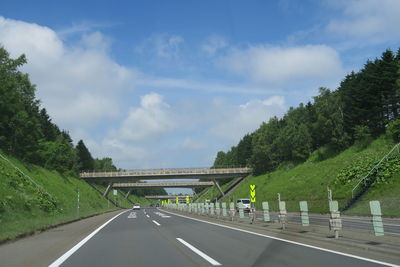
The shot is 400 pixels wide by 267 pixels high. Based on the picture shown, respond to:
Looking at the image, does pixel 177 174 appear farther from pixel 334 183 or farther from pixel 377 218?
pixel 377 218

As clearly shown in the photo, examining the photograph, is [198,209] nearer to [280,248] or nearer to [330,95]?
[280,248]

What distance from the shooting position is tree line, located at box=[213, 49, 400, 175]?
6216 centimetres

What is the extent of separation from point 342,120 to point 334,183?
26.1 metres

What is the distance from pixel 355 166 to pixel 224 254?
130 ft

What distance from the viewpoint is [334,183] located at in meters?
48.6

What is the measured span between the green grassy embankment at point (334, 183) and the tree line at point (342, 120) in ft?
9.63

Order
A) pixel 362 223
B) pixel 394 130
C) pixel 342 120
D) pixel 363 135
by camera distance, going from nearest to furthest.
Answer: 1. pixel 362 223
2. pixel 394 130
3. pixel 363 135
4. pixel 342 120

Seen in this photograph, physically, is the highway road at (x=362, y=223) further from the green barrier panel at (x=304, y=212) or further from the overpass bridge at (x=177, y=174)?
the overpass bridge at (x=177, y=174)

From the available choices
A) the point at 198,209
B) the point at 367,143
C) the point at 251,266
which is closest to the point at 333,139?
the point at 367,143

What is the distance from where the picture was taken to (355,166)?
156 feet

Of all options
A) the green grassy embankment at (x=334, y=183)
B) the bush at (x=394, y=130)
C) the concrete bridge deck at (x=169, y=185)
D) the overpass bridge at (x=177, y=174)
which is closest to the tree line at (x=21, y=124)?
the overpass bridge at (x=177, y=174)

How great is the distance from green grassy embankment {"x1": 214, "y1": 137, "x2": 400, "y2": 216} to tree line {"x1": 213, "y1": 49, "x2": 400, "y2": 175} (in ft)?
9.63

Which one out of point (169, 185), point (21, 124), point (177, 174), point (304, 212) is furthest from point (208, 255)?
point (169, 185)

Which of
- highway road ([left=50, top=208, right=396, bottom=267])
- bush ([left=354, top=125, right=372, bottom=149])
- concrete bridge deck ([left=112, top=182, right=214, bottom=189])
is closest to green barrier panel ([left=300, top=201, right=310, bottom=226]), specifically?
highway road ([left=50, top=208, right=396, bottom=267])
